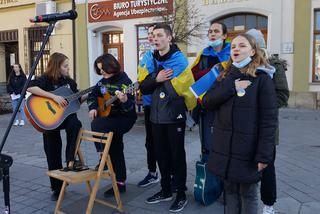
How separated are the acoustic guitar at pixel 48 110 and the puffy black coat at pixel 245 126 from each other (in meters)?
1.85

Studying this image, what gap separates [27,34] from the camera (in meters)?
16.9

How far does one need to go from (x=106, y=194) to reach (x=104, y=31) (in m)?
11.9

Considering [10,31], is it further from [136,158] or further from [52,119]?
[52,119]

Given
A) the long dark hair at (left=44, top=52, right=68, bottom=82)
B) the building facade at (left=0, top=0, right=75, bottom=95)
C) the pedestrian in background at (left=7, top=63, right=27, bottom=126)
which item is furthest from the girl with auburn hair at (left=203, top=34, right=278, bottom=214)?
the building facade at (left=0, top=0, right=75, bottom=95)

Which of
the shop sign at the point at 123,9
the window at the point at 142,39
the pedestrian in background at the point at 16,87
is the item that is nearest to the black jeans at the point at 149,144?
the pedestrian in background at the point at 16,87

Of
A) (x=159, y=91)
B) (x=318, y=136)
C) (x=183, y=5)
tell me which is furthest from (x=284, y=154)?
(x=183, y=5)

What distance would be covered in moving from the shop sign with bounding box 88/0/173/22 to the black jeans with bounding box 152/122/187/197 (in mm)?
9433

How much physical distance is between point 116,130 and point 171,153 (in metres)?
0.68

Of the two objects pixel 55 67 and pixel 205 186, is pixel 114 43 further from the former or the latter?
pixel 205 186

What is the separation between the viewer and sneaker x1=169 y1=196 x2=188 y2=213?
388 cm

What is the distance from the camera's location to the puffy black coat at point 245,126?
279 centimetres

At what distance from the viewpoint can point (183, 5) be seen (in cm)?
1219

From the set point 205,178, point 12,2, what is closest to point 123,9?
point 12,2

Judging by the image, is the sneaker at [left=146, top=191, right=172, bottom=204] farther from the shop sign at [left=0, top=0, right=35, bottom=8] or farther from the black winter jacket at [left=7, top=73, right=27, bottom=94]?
the shop sign at [left=0, top=0, right=35, bottom=8]
